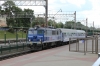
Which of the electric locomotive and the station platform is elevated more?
the electric locomotive

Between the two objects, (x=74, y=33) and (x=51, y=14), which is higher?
(x=51, y=14)

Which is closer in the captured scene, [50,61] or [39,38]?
[50,61]

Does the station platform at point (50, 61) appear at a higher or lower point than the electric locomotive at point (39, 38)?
lower

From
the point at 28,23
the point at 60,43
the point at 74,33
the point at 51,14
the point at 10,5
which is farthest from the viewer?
the point at 28,23

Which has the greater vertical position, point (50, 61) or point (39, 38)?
point (39, 38)

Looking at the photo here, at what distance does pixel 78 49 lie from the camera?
21.1 metres

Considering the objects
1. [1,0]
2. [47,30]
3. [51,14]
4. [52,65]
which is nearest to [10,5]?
[51,14]

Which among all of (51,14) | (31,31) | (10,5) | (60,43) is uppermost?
(10,5)

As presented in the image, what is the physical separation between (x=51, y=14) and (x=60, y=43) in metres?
21.0

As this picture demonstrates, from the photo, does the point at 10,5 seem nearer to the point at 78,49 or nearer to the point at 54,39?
the point at 54,39

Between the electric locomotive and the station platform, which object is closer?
the station platform

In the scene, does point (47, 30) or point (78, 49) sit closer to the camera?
point (78, 49)

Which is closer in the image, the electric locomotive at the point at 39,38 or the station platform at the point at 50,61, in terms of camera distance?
the station platform at the point at 50,61

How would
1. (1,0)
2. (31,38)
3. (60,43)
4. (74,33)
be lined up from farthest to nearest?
(74,33)
(1,0)
(60,43)
(31,38)
